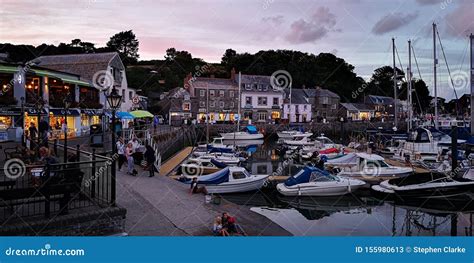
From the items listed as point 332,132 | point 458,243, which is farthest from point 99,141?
point 332,132

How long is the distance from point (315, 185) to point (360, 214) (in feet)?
10.3

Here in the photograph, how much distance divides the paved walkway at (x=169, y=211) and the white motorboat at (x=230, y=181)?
2.07 meters

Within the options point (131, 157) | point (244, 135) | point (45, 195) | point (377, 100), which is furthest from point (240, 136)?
point (377, 100)

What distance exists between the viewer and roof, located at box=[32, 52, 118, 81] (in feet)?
127

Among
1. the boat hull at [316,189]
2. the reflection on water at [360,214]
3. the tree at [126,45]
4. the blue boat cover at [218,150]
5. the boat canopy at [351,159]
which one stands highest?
the tree at [126,45]

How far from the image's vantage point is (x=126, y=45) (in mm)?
96375

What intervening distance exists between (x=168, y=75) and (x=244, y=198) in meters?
62.1

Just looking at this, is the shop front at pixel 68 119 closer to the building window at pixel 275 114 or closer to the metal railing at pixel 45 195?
the metal railing at pixel 45 195

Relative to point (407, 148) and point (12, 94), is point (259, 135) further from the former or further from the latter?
point (12, 94)

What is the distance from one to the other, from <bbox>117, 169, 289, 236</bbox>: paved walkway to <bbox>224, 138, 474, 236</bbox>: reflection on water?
215 centimetres

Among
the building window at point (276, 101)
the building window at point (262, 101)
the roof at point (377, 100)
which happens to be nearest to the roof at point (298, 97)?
the building window at point (276, 101)

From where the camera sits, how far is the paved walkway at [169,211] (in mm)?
10594

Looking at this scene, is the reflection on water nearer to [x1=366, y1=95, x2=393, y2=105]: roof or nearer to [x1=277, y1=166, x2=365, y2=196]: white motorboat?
[x1=277, y1=166, x2=365, y2=196]: white motorboat

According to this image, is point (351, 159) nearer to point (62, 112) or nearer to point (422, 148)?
point (422, 148)
